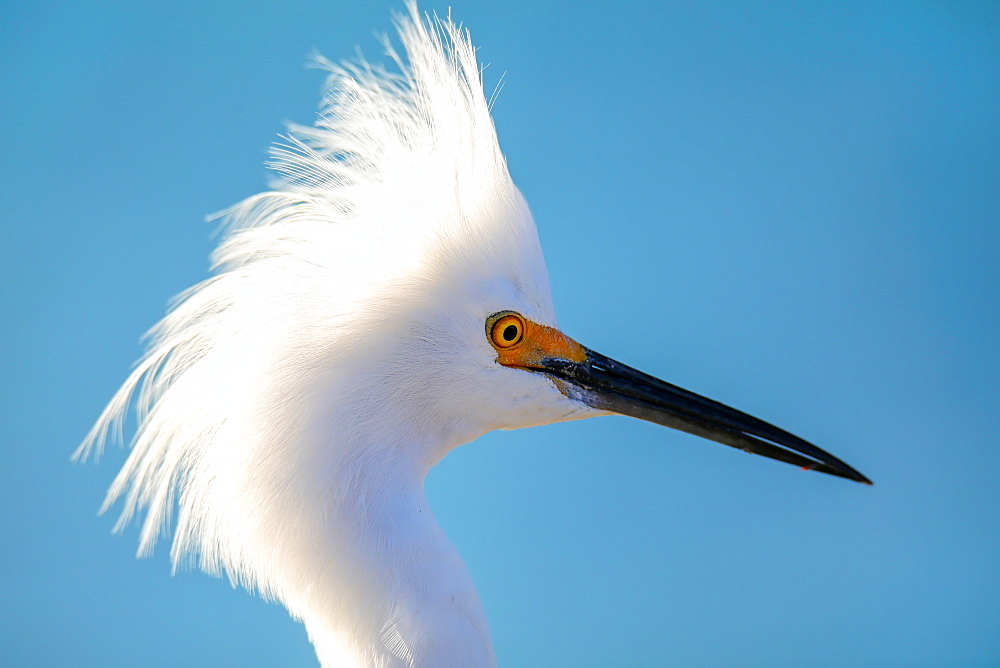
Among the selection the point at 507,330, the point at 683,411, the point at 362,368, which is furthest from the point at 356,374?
the point at 683,411

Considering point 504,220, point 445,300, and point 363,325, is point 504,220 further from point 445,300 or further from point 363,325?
point 363,325

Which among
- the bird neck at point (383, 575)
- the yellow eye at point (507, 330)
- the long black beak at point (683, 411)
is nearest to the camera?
the bird neck at point (383, 575)

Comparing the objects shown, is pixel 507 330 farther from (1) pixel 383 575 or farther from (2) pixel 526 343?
(1) pixel 383 575

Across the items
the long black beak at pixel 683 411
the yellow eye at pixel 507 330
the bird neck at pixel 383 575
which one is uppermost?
the long black beak at pixel 683 411

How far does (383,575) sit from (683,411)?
0.75m

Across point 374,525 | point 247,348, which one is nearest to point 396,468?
point 374,525

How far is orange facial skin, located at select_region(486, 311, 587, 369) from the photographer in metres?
1.76

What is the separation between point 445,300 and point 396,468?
34 cm

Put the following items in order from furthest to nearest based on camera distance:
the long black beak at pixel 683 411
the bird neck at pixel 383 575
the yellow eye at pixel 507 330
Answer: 1. the long black beak at pixel 683 411
2. the yellow eye at pixel 507 330
3. the bird neck at pixel 383 575

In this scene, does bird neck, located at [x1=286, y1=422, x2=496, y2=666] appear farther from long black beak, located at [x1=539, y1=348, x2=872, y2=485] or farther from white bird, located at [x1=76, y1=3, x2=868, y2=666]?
long black beak, located at [x1=539, y1=348, x2=872, y2=485]

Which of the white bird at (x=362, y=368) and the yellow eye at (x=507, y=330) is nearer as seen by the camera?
the white bird at (x=362, y=368)

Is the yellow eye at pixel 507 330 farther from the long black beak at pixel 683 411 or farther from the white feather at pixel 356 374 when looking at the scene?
the long black beak at pixel 683 411

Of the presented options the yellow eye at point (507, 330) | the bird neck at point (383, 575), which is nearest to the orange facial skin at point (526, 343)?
the yellow eye at point (507, 330)

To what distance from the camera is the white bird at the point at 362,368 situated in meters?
1.64
